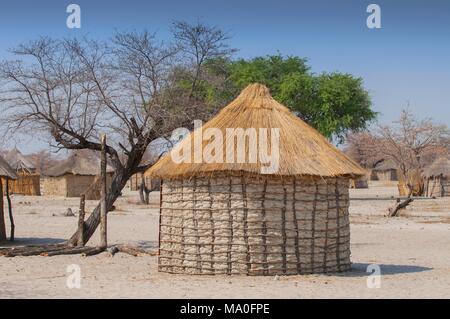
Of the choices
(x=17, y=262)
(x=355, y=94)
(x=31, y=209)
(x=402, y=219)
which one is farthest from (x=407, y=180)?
(x=17, y=262)

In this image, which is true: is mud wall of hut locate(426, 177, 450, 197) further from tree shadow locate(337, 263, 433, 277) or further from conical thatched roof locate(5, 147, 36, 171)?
tree shadow locate(337, 263, 433, 277)

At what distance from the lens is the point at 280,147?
39.2ft

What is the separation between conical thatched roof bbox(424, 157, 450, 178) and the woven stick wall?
30.9 meters

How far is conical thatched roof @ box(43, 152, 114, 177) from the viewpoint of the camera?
133 ft

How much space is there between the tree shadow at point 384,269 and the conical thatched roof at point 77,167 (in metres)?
28.1

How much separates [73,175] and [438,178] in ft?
60.4

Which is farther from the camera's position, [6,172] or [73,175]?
[73,175]

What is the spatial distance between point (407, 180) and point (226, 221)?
70.5 feet

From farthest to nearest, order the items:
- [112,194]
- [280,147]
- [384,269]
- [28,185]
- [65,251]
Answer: [28,185], [112,194], [65,251], [384,269], [280,147]

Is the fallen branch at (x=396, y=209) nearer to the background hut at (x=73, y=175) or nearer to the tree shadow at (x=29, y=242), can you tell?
the tree shadow at (x=29, y=242)

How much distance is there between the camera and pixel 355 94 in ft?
134

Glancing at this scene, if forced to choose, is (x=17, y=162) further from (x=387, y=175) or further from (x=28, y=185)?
(x=387, y=175)

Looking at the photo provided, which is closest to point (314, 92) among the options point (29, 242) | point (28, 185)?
point (28, 185)

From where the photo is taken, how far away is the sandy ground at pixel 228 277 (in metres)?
10.2
